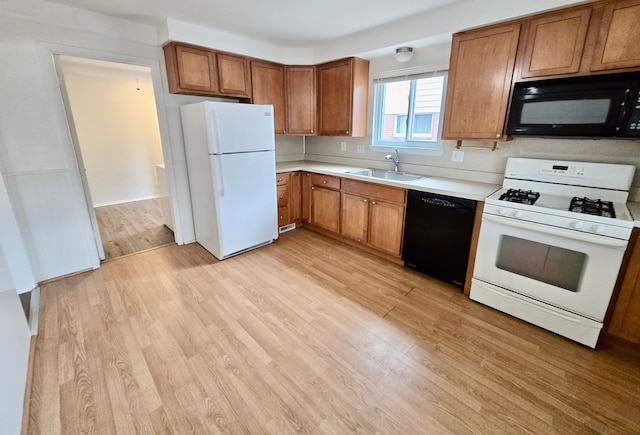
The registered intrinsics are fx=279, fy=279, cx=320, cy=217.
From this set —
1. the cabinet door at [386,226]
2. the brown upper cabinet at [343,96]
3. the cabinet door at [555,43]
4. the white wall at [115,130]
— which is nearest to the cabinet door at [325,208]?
the cabinet door at [386,226]

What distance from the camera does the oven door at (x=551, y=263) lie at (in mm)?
1745

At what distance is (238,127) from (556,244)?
A: 2.85m

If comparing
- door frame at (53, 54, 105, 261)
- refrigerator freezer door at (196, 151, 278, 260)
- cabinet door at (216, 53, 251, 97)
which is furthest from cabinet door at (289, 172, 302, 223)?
door frame at (53, 54, 105, 261)

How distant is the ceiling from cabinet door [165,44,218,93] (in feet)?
0.85

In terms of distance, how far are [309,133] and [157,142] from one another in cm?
350

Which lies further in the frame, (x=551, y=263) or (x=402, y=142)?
(x=402, y=142)

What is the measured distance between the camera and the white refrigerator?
278cm

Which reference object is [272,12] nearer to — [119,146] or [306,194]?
[306,194]

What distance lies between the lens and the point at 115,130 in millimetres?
4977

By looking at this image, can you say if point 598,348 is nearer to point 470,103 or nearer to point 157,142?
point 470,103

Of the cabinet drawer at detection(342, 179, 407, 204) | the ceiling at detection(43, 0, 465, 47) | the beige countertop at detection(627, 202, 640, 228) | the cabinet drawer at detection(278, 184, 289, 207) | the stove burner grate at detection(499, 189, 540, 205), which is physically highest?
the ceiling at detection(43, 0, 465, 47)

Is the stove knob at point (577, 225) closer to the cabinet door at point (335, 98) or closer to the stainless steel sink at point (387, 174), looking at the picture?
the stainless steel sink at point (387, 174)

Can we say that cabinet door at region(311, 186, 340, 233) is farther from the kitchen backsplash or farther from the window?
the window

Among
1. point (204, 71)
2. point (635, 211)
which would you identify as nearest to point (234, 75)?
point (204, 71)
